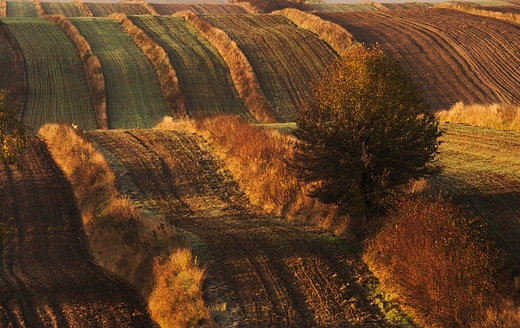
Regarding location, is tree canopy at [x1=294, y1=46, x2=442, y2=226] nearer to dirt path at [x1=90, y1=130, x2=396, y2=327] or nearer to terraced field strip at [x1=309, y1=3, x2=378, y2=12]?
dirt path at [x1=90, y1=130, x2=396, y2=327]

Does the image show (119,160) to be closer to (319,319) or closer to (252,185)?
(252,185)

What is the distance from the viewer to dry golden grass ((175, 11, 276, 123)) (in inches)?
1863

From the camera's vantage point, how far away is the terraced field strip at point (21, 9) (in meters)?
86.1

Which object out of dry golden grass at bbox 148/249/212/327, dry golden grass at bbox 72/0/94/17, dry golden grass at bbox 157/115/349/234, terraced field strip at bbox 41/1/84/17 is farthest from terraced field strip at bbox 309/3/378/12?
dry golden grass at bbox 148/249/212/327

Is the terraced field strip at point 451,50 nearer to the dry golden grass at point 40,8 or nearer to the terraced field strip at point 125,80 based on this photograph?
the terraced field strip at point 125,80

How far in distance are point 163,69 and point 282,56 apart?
9.11 m

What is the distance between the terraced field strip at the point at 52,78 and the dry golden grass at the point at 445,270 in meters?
30.9

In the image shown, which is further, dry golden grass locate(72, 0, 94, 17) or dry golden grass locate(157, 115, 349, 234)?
dry golden grass locate(72, 0, 94, 17)

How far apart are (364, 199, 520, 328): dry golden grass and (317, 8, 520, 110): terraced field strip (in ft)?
102

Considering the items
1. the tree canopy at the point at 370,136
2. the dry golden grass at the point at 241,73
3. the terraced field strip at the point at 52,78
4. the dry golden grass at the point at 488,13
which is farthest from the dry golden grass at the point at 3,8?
the tree canopy at the point at 370,136

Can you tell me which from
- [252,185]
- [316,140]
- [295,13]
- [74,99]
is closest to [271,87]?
[74,99]

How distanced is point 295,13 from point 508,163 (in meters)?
45.4

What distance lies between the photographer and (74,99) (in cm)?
4997

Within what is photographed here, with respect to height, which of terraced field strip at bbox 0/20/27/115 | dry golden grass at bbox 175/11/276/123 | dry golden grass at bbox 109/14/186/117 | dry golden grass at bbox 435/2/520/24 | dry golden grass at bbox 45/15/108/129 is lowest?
terraced field strip at bbox 0/20/27/115
